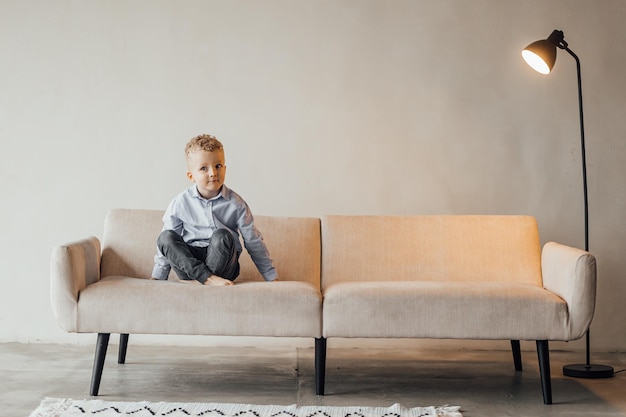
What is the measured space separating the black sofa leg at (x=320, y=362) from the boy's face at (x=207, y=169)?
0.80 meters

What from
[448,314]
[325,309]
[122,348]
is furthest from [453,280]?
[122,348]

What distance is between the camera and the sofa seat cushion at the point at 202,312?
2850mm

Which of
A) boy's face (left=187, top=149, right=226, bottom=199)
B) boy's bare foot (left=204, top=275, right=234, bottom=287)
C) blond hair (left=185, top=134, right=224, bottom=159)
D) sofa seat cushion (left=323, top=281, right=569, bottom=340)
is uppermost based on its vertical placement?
blond hair (left=185, top=134, right=224, bottom=159)

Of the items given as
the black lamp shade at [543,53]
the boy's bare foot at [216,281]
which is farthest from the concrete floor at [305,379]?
the black lamp shade at [543,53]

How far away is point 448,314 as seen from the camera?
9.34 ft

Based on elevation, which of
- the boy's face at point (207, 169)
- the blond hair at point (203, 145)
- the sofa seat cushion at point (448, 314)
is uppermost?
the blond hair at point (203, 145)

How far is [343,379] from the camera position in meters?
3.23

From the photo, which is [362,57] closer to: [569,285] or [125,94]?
[125,94]

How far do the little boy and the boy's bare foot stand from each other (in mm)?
110

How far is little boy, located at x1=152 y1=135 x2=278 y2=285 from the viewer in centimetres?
318

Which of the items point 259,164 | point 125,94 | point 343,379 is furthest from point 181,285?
point 125,94

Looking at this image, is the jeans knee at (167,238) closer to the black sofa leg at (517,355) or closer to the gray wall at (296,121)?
the gray wall at (296,121)

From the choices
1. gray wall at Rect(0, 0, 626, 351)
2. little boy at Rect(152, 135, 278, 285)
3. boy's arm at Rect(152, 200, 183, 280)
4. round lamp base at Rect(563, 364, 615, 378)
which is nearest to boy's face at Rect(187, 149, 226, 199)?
little boy at Rect(152, 135, 278, 285)

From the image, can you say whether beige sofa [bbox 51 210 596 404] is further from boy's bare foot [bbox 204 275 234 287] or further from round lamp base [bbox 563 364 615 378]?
round lamp base [bbox 563 364 615 378]
